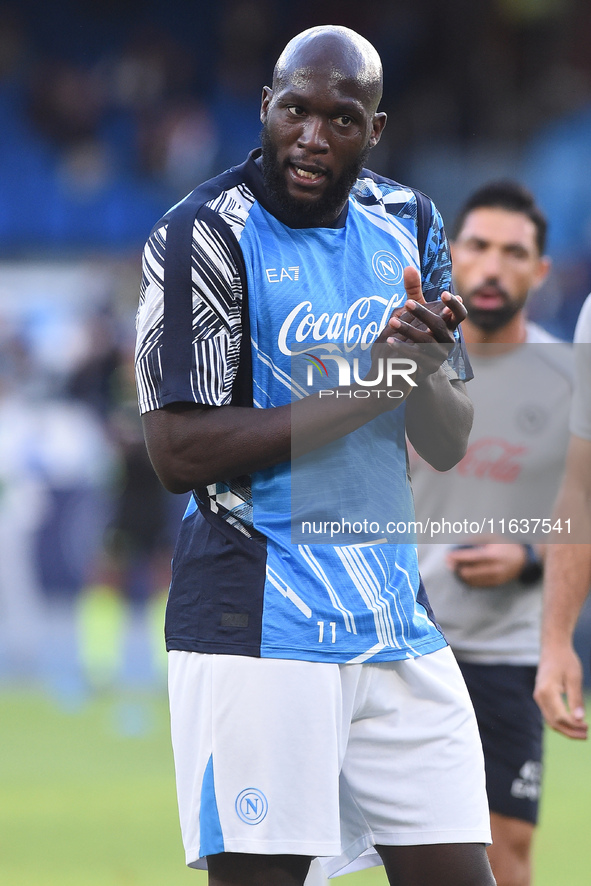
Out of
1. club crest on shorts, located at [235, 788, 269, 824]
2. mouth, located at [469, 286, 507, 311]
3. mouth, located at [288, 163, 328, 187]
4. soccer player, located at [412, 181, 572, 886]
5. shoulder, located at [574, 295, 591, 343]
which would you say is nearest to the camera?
club crest on shorts, located at [235, 788, 269, 824]

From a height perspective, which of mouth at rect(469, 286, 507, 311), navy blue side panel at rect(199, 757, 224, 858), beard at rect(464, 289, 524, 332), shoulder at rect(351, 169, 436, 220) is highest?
mouth at rect(469, 286, 507, 311)

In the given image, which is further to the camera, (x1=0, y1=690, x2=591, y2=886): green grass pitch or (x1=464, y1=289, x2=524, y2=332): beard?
(x1=0, y1=690, x2=591, y2=886): green grass pitch

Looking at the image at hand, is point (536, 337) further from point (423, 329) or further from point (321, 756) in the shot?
point (321, 756)

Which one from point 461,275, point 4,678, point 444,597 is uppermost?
point 461,275

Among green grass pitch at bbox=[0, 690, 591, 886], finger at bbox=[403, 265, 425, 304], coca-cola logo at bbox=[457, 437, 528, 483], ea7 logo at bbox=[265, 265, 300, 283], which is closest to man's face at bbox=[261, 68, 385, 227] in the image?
ea7 logo at bbox=[265, 265, 300, 283]

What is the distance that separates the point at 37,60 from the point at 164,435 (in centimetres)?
1432

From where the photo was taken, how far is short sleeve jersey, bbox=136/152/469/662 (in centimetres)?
237

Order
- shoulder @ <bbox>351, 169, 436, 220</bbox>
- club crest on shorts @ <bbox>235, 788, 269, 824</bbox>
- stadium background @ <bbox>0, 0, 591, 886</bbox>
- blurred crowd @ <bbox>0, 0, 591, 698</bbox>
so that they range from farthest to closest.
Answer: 1. blurred crowd @ <bbox>0, 0, 591, 698</bbox>
2. stadium background @ <bbox>0, 0, 591, 886</bbox>
3. shoulder @ <bbox>351, 169, 436, 220</bbox>
4. club crest on shorts @ <bbox>235, 788, 269, 824</bbox>

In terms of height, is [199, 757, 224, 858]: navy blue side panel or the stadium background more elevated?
the stadium background

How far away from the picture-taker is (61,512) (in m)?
11.3

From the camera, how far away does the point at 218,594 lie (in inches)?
94.5

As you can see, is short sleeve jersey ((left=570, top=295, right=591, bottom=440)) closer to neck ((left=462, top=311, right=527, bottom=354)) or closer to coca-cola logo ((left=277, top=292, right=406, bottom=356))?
coca-cola logo ((left=277, top=292, right=406, bottom=356))

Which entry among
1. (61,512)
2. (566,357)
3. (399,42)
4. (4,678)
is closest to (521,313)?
(566,357)

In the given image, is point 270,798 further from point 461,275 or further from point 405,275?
point 461,275
